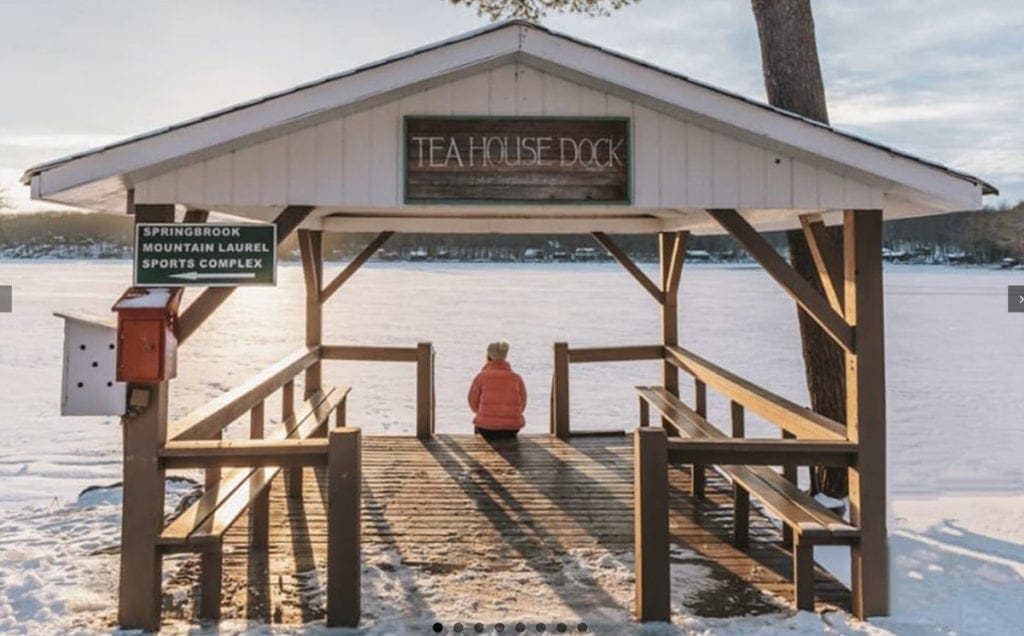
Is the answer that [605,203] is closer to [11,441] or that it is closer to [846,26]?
[846,26]

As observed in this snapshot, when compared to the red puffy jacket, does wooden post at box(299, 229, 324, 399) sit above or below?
above

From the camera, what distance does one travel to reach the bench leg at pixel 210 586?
431 centimetres

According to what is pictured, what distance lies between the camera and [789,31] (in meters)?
Result: 7.57

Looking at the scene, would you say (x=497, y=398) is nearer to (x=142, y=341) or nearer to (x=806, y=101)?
(x=806, y=101)

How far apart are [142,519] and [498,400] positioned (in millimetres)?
4691

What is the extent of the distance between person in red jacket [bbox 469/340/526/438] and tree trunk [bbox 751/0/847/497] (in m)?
2.91

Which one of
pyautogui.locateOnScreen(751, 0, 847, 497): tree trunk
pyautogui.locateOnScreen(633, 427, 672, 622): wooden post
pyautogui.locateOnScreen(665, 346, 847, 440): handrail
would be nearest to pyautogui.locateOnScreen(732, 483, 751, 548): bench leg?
pyautogui.locateOnScreen(665, 346, 847, 440): handrail

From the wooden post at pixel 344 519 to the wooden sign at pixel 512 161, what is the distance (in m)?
1.42

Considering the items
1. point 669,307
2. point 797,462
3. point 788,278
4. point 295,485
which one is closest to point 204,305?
point 295,485

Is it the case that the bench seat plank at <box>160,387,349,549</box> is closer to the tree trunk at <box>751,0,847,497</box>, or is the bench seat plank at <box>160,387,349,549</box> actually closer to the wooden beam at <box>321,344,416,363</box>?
the wooden beam at <box>321,344,416,363</box>

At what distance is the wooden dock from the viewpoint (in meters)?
4.68

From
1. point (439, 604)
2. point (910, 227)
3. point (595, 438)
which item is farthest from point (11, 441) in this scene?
point (910, 227)

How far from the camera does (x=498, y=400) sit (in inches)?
339

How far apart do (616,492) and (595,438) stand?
208 centimetres
